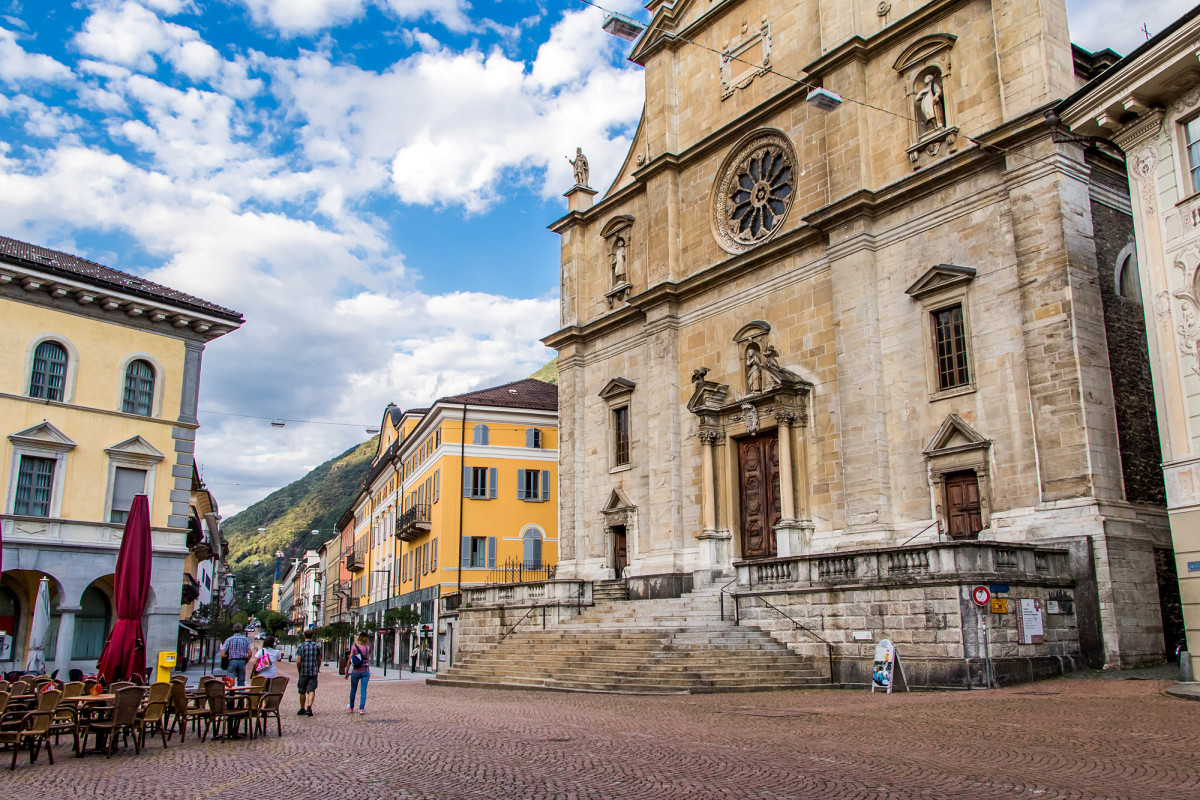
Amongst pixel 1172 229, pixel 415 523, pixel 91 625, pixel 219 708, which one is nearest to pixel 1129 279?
pixel 1172 229

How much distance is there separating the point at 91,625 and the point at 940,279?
80.1ft

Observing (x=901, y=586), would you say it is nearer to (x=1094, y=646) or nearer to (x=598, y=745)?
(x=1094, y=646)

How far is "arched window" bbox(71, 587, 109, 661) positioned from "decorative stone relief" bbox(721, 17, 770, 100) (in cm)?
2404

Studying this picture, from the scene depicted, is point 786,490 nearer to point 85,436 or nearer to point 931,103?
point 931,103

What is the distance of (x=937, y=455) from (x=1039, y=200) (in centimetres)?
598

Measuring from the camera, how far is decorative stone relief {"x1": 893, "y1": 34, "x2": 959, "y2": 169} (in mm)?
23172

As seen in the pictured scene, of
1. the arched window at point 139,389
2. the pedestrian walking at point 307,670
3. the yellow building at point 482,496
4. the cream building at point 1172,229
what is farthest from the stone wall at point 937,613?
the yellow building at point 482,496

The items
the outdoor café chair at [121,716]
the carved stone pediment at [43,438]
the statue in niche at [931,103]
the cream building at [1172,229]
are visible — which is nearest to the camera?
the outdoor café chair at [121,716]

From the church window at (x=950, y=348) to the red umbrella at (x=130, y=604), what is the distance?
673 inches

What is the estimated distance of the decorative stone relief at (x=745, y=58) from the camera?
1150 inches

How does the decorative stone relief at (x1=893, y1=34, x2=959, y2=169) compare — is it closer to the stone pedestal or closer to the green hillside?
the stone pedestal

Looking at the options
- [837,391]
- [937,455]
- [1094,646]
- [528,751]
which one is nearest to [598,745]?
[528,751]

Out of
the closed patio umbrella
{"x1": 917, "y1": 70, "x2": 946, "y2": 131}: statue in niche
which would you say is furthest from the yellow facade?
{"x1": 917, "y1": 70, "x2": 946, "y2": 131}: statue in niche

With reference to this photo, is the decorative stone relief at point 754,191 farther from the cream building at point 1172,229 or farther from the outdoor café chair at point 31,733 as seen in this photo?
the outdoor café chair at point 31,733
